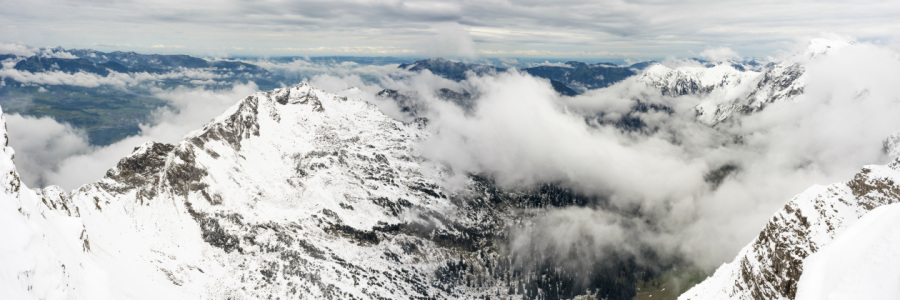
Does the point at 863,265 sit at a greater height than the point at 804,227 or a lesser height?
greater

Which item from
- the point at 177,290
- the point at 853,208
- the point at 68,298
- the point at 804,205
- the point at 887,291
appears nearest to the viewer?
the point at 887,291

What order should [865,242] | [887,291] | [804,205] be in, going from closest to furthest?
[887,291]
[865,242]
[804,205]

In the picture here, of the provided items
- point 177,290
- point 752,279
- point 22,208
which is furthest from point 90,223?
point 752,279

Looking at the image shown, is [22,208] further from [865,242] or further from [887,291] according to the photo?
[865,242]

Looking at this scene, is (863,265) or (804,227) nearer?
(863,265)

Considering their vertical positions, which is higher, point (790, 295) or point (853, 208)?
point (853, 208)

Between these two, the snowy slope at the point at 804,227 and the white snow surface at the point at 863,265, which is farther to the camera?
the snowy slope at the point at 804,227

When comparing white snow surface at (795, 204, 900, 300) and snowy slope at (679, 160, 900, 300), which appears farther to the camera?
snowy slope at (679, 160, 900, 300)

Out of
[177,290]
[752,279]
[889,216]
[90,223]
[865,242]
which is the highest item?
[889,216]
